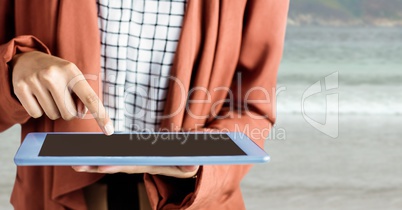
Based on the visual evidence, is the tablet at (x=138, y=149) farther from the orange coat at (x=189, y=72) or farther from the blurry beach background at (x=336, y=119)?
the blurry beach background at (x=336, y=119)

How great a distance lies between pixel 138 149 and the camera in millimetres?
569

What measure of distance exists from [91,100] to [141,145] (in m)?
0.07

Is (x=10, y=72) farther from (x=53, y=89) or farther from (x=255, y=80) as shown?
(x=255, y=80)

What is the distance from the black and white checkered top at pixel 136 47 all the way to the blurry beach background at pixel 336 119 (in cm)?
34

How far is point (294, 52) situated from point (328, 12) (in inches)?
76.5

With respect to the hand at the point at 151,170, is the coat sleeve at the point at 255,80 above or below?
above

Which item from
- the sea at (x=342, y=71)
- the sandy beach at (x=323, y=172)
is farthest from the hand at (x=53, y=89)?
the sea at (x=342, y=71)

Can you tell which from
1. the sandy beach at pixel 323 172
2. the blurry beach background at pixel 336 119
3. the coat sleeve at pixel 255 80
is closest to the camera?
the coat sleeve at pixel 255 80

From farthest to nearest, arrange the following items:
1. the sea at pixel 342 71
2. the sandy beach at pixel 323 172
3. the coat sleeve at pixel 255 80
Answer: the sea at pixel 342 71 → the sandy beach at pixel 323 172 → the coat sleeve at pixel 255 80

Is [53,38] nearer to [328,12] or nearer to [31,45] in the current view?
[31,45]

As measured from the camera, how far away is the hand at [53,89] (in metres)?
0.56

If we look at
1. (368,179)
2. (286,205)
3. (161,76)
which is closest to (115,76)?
(161,76)

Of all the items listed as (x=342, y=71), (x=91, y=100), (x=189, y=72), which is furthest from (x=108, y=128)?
(x=342, y=71)

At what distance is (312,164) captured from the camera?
119 inches
